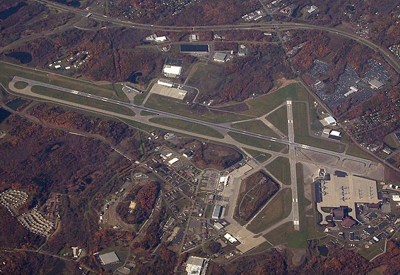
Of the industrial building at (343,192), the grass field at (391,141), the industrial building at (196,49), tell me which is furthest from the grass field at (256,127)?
the industrial building at (196,49)

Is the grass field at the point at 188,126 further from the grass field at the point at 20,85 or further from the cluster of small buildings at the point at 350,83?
the grass field at the point at 20,85

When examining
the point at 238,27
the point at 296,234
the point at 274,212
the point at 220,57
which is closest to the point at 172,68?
the point at 220,57

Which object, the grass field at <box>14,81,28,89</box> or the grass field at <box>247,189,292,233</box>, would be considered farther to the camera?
the grass field at <box>14,81,28,89</box>

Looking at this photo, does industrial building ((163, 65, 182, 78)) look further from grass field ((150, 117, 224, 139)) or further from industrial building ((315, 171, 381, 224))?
industrial building ((315, 171, 381, 224))

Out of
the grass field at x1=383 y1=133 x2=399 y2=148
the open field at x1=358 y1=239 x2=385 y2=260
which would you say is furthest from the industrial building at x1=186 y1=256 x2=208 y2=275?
the grass field at x1=383 y1=133 x2=399 y2=148

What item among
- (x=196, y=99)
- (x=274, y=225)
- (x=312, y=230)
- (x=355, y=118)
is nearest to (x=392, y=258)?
(x=312, y=230)

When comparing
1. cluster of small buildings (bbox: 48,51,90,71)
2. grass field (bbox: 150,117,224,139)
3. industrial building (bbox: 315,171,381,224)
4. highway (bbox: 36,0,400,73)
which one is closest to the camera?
industrial building (bbox: 315,171,381,224)

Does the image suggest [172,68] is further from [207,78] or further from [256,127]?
[256,127]
